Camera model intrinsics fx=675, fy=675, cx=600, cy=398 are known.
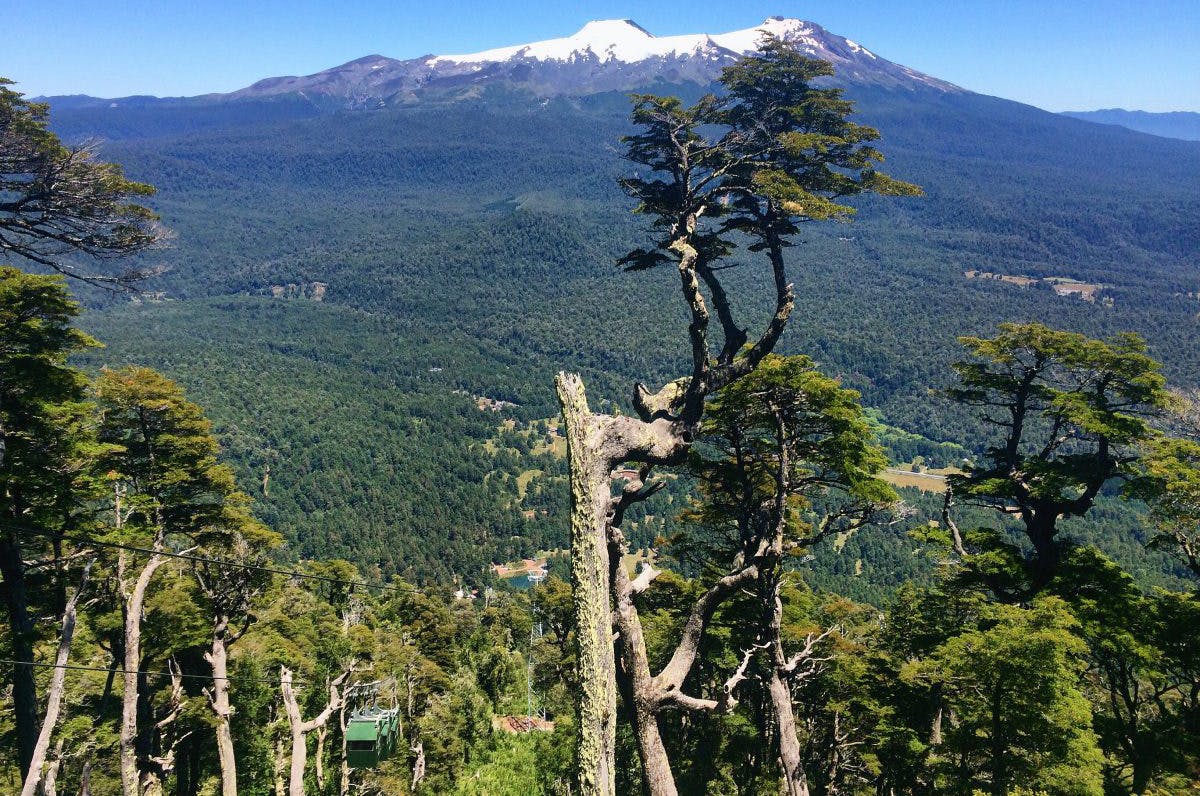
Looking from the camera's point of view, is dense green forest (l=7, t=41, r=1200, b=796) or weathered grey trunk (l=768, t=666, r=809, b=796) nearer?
dense green forest (l=7, t=41, r=1200, b=796)

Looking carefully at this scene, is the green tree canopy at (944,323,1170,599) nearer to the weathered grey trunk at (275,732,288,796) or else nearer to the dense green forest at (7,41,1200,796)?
the dense green forest at (7,41,1200,796)

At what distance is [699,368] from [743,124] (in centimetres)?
498

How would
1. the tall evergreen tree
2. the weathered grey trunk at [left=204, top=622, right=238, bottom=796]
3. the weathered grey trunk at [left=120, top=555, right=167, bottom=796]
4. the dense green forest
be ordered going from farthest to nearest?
the weathered grey trunk at [left=204, top=622, right=238, bottom=796]
the weathered grey trunk at [left=120, top=555, right=167, bottom=796]
the tall evergreen tree
the dense green forest

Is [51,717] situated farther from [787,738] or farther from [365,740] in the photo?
[787,738]

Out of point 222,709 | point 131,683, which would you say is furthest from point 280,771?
point 131,683

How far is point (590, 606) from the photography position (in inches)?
→ 231

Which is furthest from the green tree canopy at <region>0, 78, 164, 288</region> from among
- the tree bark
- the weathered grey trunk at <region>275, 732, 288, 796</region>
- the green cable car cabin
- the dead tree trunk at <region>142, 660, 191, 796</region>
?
the weathered grey trunk at <region>275, 732, 288, 796</region>

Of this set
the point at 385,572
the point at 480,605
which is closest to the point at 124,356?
the point at 385,572

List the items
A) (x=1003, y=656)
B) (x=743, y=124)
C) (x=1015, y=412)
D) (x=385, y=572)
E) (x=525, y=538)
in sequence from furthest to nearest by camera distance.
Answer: (x=525, y=538) < (x=385, y=572) < (x=1015, y=412) < (x=1003, y=656) < (x=743, y=124)

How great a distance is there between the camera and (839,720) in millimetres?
18328

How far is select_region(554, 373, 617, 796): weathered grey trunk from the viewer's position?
226 inches

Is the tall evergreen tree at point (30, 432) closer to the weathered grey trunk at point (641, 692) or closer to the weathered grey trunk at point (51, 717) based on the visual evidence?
the weathered grey trunk at point (51, 717)

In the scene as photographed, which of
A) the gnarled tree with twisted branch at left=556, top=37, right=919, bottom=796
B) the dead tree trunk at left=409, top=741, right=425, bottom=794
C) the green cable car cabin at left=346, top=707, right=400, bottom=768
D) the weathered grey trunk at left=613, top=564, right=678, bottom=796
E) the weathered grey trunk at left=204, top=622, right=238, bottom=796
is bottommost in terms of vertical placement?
the dead tree trunk at left=409, top=741, right=425, bottom=794

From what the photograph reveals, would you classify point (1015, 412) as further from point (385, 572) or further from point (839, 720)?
point (385, 572)
